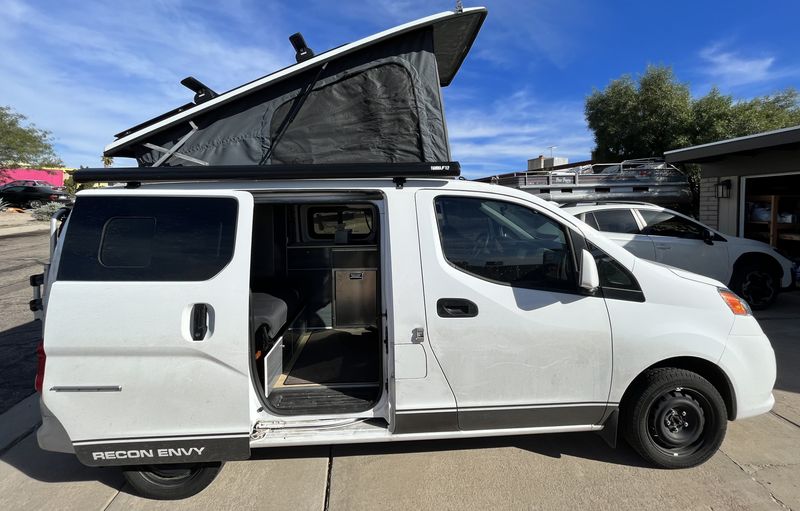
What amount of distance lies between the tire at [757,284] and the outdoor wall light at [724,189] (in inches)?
123

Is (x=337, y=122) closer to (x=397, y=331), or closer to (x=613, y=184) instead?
(x=397, y=331)

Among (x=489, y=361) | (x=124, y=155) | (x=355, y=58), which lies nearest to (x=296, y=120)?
(x=355, y=58)

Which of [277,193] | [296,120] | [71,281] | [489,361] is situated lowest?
[489,361]

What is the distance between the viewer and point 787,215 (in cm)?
923

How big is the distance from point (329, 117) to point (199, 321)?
1.69 meters

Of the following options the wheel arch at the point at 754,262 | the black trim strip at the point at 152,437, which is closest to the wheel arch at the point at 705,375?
the black trim strip at the point at 152,437

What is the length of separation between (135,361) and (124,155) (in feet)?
5.47

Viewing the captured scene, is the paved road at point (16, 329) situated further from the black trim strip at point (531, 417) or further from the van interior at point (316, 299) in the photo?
the black trim strip at point (531, 417)

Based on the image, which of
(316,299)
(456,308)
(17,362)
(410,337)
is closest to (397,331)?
(410,337)

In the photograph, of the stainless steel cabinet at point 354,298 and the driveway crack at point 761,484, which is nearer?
the driveway crack at point 761,484

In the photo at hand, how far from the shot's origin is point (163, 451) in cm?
266

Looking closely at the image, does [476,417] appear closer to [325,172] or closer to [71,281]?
[325,172]

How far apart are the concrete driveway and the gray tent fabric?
215 centimetres

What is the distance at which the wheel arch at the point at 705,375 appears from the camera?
2979 mm
